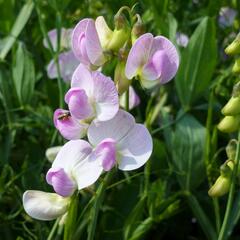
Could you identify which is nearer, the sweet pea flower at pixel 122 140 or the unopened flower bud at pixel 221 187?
the sweet pea flower at pixel 122 140

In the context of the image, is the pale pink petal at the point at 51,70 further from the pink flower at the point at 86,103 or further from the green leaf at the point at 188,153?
the pink flower at the point at 86,103

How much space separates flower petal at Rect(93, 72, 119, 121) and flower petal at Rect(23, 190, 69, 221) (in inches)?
5.5

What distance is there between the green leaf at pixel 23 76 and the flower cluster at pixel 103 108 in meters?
0.57

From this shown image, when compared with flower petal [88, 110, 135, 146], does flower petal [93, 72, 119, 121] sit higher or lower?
higher

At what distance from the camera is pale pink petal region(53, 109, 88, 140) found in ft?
2.71

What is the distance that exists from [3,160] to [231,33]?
0.76 metres

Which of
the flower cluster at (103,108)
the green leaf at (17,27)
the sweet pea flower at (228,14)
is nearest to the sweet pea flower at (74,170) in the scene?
the flower cluster at (103,108)

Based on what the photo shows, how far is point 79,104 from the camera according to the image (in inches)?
31.7

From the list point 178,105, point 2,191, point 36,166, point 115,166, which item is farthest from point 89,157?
point 178,105

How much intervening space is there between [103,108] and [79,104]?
1.1 inches

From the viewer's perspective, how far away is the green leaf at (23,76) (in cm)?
142

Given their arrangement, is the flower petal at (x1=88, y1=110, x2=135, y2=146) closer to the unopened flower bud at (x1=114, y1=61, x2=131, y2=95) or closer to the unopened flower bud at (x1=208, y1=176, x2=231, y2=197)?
the unopened flower bud at (x1=114, y1=61, x2=131, y2=95)

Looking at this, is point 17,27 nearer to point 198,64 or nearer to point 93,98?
point 198,64

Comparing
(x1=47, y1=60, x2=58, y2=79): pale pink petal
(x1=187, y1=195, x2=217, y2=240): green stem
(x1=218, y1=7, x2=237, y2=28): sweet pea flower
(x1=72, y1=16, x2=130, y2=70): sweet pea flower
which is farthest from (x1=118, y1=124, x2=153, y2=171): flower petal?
(x1=218, y1=7, x2=237, y2=28): sweet pea flower
